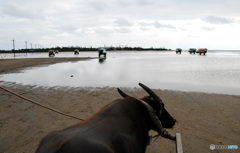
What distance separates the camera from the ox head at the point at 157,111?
9.85 feet

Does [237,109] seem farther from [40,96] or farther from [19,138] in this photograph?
[40,96]

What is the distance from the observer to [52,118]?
582cm

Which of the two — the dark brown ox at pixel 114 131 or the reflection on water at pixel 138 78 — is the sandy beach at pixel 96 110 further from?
the reflection on water at pixel 138 78

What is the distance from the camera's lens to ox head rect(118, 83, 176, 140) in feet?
9.85

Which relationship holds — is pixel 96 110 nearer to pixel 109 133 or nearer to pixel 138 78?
pixel 109 133

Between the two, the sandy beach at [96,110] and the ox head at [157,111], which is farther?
the sandy beach at [96,110]

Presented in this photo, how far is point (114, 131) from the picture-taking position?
238 centimetres

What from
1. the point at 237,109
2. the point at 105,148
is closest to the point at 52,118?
the point at 105,148

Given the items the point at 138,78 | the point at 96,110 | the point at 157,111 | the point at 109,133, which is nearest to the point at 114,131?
the point at 109,133

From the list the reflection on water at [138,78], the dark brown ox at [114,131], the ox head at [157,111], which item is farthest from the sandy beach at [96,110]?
the reflection on water at [138,78]

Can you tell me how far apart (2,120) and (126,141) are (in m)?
4.81

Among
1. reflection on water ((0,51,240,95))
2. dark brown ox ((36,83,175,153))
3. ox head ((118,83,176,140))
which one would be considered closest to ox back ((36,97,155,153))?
dark brown ox ((36,83,175,153))

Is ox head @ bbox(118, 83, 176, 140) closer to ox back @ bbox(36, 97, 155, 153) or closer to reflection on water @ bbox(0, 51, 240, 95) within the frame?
ox back @ bbox(36, 97, 155, 153)

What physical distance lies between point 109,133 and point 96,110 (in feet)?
13.8
